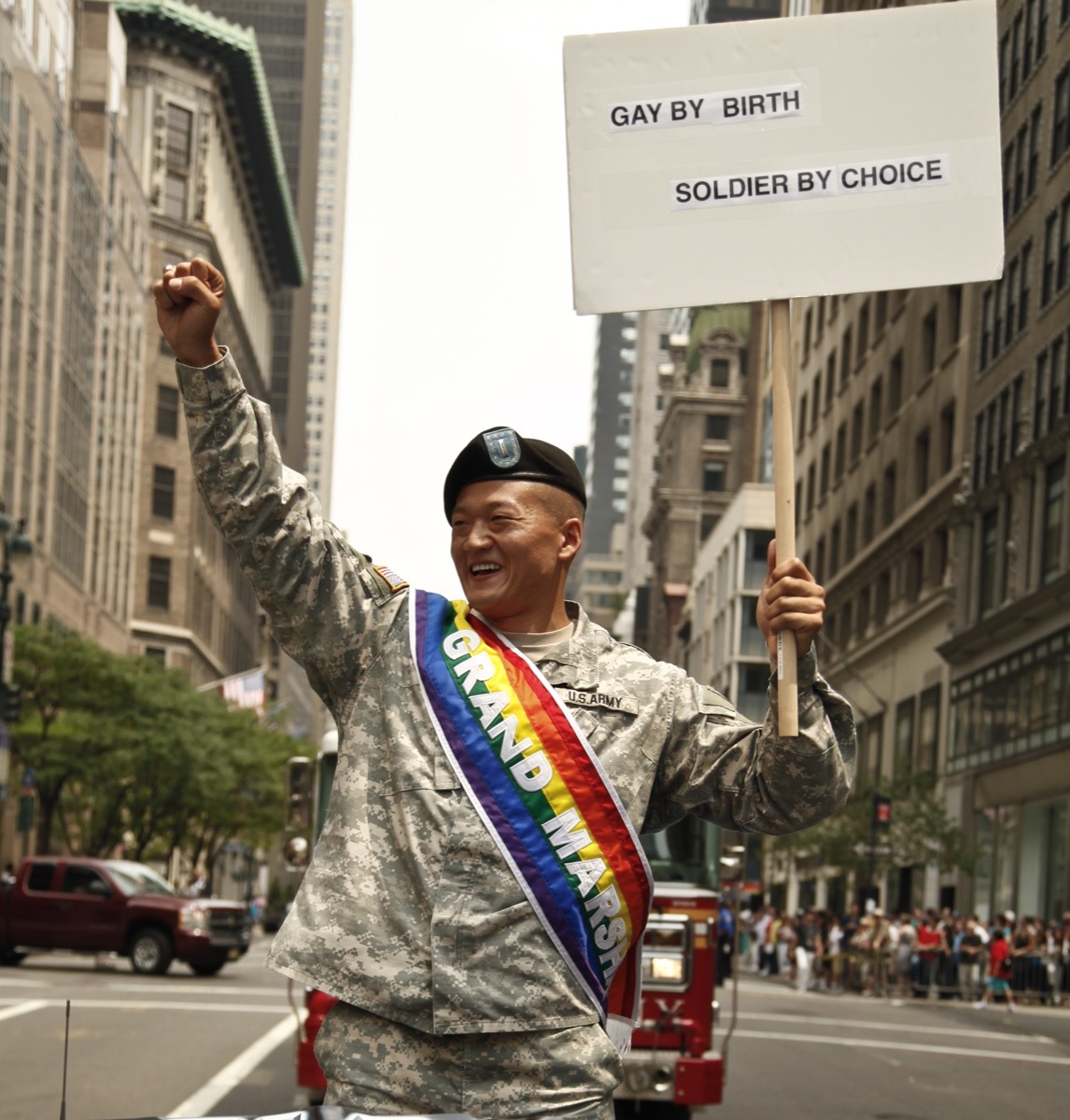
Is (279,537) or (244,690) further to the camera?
(244,690)

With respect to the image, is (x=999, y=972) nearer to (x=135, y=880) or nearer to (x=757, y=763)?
(x=135, y=880)

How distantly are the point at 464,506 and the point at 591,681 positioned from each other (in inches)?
17.4

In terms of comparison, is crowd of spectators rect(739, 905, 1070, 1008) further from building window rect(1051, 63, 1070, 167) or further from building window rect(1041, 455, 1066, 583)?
building window rect(1051, 63, 1070, 167)

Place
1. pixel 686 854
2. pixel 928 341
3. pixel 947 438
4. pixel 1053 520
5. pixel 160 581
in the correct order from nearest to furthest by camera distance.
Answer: pixel 686 854 → pixel 1053 520 → pixel 947 438 → pixel 928 341 → pixel 160 581

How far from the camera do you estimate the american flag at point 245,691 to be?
64.2 m

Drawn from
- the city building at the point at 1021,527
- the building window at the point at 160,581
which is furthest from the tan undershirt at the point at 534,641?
the building window at the point at 160,581

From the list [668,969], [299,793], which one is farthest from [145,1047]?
[668,969]

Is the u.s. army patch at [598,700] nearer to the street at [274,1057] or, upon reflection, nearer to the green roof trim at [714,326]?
the street at [274,1057]

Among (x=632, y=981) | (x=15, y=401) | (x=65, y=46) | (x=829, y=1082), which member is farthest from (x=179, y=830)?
(x=632, y=981)

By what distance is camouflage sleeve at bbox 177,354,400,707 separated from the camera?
12.1 ft

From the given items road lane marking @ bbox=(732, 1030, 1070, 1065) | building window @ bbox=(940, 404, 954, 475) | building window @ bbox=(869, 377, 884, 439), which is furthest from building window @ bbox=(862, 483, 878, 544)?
road lane marking @ bbox=(732, 1030, 1070, 1065)

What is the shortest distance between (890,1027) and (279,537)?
22.0 metres

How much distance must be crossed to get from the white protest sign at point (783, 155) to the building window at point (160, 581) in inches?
3508

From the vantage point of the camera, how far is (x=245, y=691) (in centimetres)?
6706
